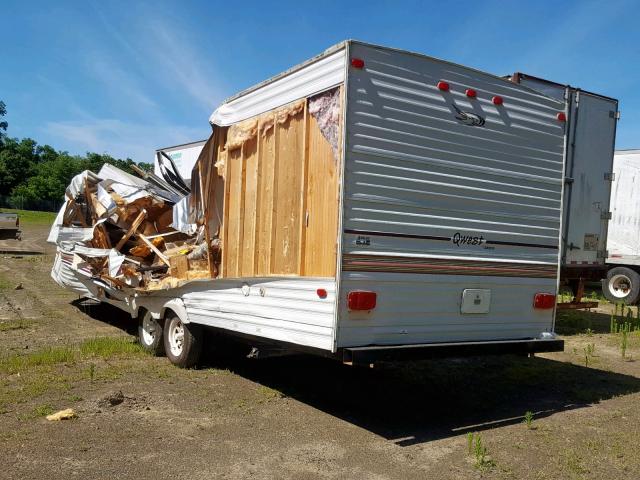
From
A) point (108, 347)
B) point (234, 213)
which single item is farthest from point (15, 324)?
point (234, 213)

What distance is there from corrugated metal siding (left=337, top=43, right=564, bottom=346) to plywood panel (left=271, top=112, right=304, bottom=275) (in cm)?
65

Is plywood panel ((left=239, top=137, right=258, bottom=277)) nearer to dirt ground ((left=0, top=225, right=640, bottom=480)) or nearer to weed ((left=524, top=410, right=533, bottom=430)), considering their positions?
dirt ground ((left=0, top=225, right=640, bottom=480))

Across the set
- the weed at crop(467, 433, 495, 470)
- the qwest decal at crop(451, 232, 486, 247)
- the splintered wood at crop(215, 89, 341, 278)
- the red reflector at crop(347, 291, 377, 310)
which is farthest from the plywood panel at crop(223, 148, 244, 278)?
the weed at crop(467, 433, 495, 470)

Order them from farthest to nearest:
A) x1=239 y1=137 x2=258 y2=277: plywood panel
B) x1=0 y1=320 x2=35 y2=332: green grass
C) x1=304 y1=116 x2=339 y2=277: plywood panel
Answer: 1. x1=0 y1=320 x2=35 y2=332: green grass
2. x1=239 y1=137 x2=258 y2=277: plywood panel
3. x1=304 y1=116 x2=339 y2=277: plywood panel

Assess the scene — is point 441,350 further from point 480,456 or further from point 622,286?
point 622,286

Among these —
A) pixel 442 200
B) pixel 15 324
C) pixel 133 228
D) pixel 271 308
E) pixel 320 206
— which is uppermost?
pixel 442 200

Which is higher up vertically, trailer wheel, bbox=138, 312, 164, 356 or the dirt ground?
trailer wheel, bbox=138, 312, 164, 356

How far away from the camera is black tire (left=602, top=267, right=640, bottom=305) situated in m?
14.2

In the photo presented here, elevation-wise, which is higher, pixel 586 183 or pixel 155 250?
pixel 586 183

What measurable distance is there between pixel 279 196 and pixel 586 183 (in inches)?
257

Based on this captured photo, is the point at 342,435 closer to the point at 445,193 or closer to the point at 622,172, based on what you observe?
the point at 445,193

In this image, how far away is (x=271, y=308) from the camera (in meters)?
5.38

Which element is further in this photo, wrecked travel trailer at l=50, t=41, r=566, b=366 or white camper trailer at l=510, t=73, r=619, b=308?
white camper trailer at l=510, t=73, r=619, b=308

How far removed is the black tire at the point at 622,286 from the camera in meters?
14.2
